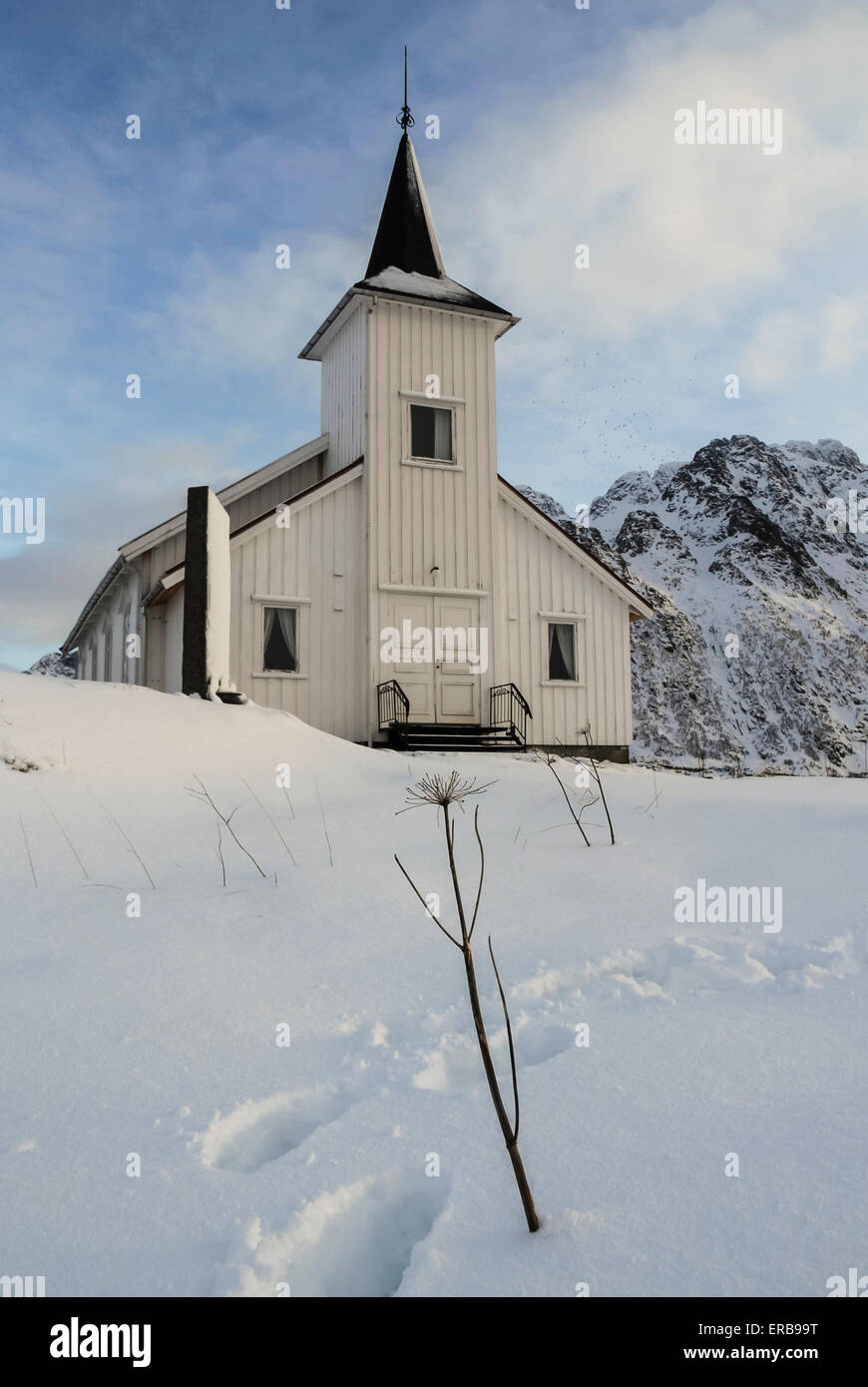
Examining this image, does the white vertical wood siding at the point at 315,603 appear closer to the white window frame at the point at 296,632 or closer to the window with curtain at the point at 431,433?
the white window frame at the point at 296,632

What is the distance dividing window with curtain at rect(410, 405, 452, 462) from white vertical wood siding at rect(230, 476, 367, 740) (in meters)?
1.28

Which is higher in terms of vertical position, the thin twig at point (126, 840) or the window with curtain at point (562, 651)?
the window with curtain at point (562, 651)

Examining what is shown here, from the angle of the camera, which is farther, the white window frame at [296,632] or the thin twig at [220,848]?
the white window frame at [296,632]

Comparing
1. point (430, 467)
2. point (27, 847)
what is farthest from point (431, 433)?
point (27, 847)

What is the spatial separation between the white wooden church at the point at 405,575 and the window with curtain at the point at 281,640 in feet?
0.10

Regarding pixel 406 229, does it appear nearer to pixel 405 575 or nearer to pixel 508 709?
pixel 405 575

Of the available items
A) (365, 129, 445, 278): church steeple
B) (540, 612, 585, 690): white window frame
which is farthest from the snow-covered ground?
(365, 129, 445, 278): church steeple

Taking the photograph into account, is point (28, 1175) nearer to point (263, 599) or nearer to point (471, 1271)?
point (471, 1271)

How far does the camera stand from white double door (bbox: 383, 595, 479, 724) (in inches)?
548

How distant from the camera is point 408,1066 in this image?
258cm

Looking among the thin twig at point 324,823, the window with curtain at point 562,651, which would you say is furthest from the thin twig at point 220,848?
the window with curtain at point 562,651

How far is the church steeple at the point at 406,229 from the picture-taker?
636 inches

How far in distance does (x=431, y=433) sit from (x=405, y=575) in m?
2.54

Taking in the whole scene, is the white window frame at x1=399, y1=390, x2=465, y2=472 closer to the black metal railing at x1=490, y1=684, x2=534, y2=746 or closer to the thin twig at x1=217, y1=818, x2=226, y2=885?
the black metal railing at x1=490, y1=684, x2=534, y2=746
